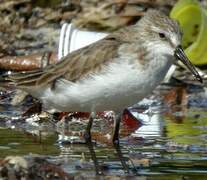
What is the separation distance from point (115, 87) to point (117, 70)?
0.14 metres

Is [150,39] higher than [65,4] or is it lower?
higher

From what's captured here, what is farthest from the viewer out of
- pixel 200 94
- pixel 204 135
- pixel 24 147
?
pixel 200 94

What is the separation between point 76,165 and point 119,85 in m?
0.66

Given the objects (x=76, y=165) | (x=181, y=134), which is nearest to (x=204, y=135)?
(x=181, y=134)

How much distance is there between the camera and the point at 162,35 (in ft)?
24.2

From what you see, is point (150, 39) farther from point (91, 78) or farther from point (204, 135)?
point (204, 135)

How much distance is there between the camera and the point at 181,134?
8.60 m

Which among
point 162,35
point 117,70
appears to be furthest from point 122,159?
point 162,35

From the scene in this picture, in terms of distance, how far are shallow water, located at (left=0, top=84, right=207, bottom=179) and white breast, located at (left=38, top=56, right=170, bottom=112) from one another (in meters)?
0.38

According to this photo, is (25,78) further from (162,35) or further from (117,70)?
(162,35)

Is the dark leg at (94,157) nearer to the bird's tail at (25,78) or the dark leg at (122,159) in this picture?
the dark leg at (122,159)

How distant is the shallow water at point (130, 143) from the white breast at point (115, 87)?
0.38 m

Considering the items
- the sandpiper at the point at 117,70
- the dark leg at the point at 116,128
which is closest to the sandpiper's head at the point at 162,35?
the sandpiper at the point at 117,70

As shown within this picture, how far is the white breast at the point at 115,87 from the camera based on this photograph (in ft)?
23.4
